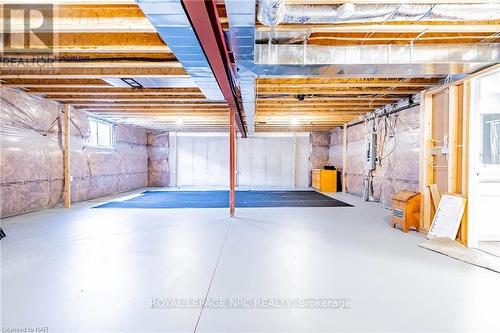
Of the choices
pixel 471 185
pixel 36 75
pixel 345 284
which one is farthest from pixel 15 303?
pixel 471 185

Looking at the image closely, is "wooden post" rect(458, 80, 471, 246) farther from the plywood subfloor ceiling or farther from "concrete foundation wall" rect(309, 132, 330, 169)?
"concrete foundation wall" rect(309, 132, 330, 169)

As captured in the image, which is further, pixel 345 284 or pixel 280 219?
pixel 280 219

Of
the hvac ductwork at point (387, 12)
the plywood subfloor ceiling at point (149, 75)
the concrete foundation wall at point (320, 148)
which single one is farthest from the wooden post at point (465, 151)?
the concrete foundation wall at point (320, 148)

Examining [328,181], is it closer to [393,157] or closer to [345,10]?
[393,157]

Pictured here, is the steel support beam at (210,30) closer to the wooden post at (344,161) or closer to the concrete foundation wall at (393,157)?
the concrete foundation wall at (393,157)

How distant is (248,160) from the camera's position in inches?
392

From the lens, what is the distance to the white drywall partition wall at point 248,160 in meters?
9.89

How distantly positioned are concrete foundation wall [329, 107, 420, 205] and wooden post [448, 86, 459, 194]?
141cm

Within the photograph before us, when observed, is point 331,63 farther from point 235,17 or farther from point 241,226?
point 241,226

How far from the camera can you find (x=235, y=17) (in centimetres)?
190

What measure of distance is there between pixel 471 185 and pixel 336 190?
17.8ft

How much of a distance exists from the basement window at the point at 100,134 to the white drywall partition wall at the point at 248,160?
2830mm

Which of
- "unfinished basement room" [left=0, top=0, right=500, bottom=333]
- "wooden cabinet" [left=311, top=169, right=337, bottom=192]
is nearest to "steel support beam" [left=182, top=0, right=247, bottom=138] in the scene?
"unfinished basement room" [left=0, top=0, right=500, bottom=333]

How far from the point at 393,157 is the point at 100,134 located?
7.59 meters
